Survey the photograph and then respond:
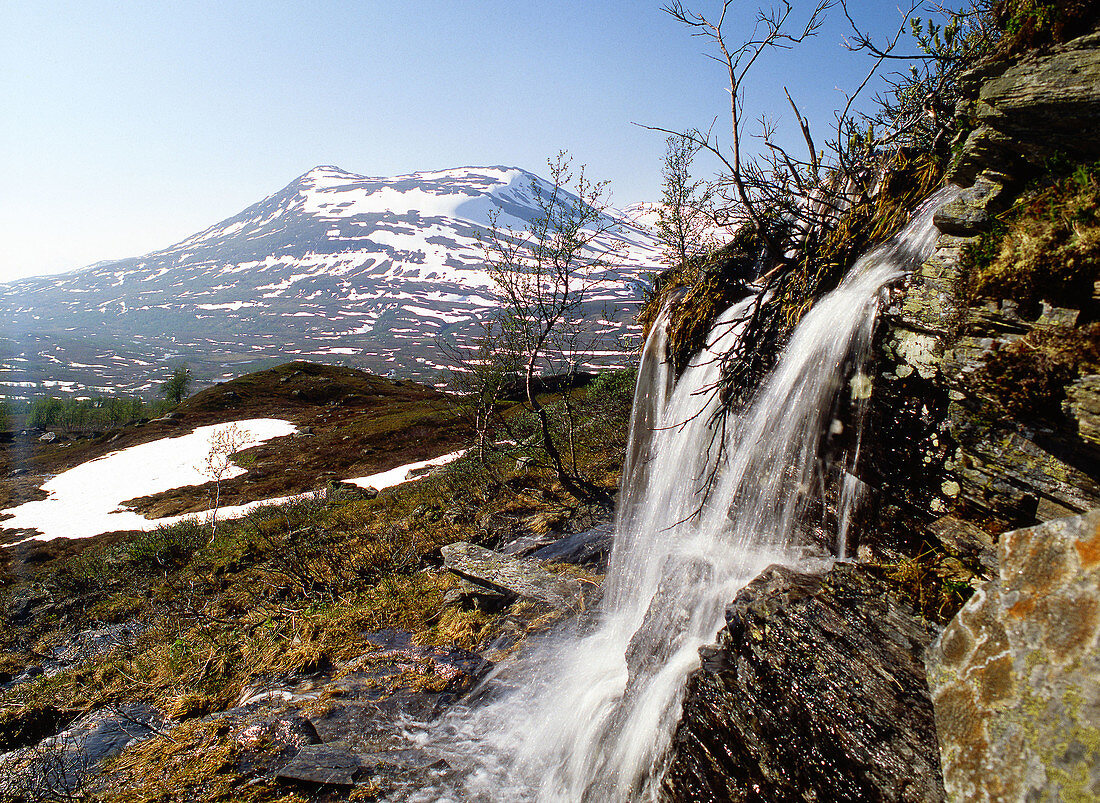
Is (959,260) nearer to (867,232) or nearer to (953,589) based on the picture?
(867,232)

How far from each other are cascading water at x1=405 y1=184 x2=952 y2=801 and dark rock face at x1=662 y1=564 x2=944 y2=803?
0.70 m

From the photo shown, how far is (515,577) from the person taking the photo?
9445 millimetres

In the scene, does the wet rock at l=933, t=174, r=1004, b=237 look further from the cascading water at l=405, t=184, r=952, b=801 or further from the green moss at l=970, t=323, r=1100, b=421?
the green moss at l=970, t=323, r=1100, b=421

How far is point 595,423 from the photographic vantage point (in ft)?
75.4

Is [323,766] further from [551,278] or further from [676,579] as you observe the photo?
[551,278]

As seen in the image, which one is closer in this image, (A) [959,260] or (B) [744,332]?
(A) [959,260]

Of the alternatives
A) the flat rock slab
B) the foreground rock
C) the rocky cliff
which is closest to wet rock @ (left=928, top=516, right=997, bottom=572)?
the rocky cliff

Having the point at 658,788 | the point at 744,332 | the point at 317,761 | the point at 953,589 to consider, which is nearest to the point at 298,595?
the point at 317,761

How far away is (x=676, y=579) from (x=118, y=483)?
66188mm

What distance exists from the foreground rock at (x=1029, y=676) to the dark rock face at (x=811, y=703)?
0.51 metres

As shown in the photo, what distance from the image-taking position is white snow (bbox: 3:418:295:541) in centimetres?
3934

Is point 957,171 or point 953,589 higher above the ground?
point 957,171

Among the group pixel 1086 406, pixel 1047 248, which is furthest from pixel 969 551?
pixel 1047 248

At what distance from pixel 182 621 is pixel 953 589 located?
47.8ft
